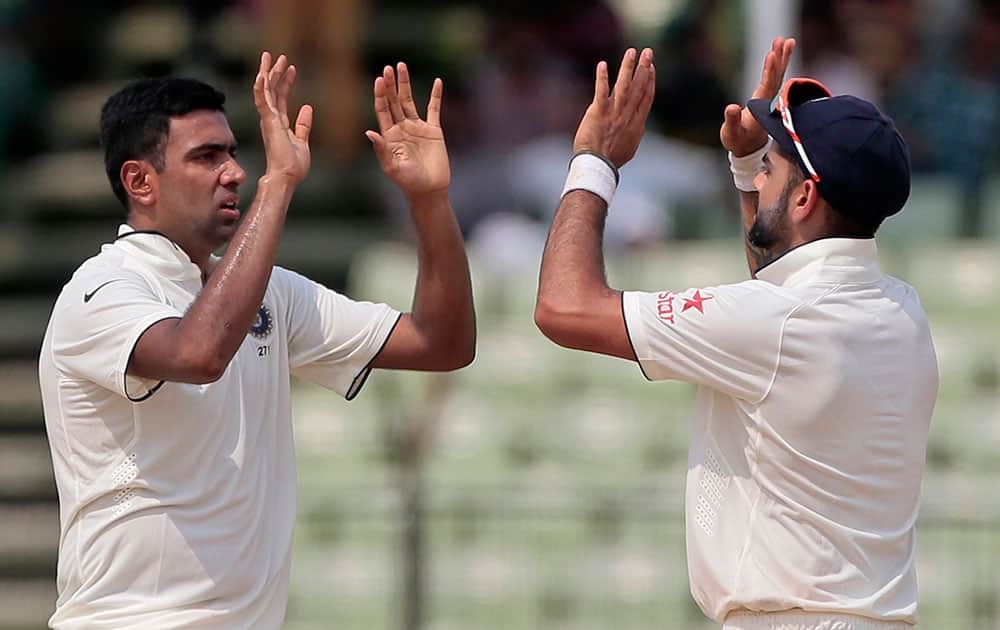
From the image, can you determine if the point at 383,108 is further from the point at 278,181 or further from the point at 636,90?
the point at 636,90

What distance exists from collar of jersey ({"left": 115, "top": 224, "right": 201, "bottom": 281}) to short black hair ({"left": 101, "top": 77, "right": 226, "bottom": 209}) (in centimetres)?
15

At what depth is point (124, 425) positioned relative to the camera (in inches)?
168

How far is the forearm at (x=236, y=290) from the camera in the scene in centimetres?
401

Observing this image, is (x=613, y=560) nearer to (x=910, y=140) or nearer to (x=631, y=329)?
(x=910, y=140)

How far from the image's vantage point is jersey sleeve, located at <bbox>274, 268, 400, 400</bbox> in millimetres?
4680

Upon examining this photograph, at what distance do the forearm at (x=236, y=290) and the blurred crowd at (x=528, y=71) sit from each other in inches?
184

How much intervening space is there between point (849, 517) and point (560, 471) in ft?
13.7

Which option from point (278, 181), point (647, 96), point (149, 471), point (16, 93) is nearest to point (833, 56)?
point (647, 96)

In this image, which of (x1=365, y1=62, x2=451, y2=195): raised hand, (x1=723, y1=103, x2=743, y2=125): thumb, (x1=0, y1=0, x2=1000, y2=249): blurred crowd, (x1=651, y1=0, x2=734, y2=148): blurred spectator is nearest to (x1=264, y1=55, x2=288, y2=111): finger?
(x1=365, y1=62, x2=451, y2=195): raised hand

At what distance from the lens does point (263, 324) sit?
452 cm

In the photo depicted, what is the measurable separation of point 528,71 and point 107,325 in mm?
5895

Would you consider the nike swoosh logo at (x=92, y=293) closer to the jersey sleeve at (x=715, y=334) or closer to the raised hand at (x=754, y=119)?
the jersey sleeve at (x=715, y=334)

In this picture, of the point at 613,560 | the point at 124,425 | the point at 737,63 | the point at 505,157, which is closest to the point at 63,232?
the point at 505,157

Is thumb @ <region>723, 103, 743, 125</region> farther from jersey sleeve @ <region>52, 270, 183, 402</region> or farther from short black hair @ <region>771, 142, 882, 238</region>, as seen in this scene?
jersey sleeve @ <region>52, 270, 183, 402</region>
